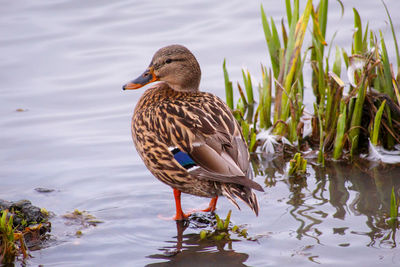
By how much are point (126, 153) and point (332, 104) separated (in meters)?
2.07

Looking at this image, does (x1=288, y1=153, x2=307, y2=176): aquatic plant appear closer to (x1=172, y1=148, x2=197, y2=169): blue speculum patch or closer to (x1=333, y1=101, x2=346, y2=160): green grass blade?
(x1=333, y1=101, x2=346, y2=160): green grass blade

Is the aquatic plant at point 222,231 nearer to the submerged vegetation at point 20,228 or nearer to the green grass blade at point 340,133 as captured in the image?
the submerged vegetation at point 20,228

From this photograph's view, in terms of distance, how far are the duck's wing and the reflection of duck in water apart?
482 millimetres

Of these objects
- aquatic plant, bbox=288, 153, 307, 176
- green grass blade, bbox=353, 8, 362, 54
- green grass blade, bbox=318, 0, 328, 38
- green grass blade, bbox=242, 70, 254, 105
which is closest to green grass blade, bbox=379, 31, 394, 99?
green grass blade, bbox=353, 8, 362, 54

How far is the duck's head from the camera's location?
559 centimetres

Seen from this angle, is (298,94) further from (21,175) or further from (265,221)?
(21,175)

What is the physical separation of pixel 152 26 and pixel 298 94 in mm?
3646

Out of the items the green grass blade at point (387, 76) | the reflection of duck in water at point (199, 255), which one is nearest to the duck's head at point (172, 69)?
the reflection of duck in water at point (199, 255)

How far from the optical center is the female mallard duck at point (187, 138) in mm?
4633

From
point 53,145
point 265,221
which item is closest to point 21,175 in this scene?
point 53,145

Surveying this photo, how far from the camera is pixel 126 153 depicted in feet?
21.0

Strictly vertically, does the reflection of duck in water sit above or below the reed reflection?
below

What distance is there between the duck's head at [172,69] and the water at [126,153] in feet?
3.00

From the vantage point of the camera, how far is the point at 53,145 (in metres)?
6.53
